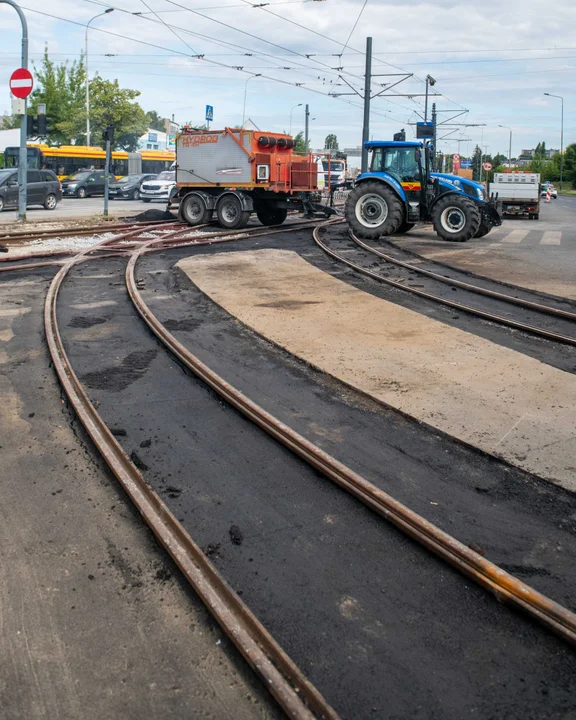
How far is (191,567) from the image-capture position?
3928mm

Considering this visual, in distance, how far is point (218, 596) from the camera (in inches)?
145

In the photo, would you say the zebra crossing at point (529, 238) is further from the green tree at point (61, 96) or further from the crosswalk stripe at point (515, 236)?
the green tree at point (61, 96)

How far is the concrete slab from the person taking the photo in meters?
6.08

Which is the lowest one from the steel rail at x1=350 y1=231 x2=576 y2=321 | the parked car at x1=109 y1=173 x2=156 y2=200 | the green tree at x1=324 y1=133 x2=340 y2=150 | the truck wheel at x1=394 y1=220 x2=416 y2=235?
the steel rail at x1=350 y1=231 x2=576 y2=321

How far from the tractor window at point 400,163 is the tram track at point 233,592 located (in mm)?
14176

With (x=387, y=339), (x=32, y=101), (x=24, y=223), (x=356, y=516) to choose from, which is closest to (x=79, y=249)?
(x=24, y=223)

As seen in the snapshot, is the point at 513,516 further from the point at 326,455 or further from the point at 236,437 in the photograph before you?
the point at 236,437

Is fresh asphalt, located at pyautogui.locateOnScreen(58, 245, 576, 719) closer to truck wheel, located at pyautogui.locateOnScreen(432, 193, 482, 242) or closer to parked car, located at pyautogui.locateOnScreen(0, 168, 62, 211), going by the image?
truck wheel, located at pyautogui.locateOnScreen(432, 193, 482, 242)

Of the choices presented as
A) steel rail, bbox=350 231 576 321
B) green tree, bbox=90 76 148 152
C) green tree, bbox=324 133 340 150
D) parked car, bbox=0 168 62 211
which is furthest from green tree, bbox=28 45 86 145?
green tree, bbox=324 133 340 150

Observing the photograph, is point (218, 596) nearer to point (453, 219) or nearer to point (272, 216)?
point (453, 219)

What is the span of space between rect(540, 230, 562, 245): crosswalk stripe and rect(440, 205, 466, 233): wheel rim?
2.93 meters

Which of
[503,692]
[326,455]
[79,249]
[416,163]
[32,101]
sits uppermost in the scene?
[32,101]

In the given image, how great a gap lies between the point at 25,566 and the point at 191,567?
94 centimetres

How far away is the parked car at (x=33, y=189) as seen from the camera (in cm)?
2991
